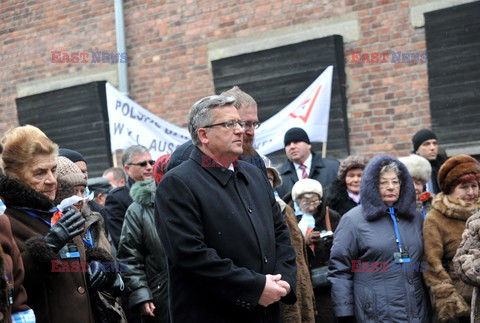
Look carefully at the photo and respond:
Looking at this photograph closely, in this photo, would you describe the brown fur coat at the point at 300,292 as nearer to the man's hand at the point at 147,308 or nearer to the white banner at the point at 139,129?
the man's hand at the point at 147,308

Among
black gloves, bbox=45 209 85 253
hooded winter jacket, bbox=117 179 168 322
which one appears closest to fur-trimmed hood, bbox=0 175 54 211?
black gloves, bbox=45 209 85 253

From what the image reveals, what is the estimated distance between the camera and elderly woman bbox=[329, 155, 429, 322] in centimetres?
575

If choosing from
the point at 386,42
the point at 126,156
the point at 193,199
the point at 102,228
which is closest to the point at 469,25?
the point at 386,42

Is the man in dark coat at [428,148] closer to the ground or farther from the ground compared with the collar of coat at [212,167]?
closer to the ground

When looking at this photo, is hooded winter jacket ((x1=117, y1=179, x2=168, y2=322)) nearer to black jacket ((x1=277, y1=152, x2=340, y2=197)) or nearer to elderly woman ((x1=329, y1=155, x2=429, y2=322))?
elderly woman ((x1=329, y1=155, x2=429, y2=322))

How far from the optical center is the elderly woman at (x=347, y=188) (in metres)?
7.16

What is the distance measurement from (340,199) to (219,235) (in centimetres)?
325

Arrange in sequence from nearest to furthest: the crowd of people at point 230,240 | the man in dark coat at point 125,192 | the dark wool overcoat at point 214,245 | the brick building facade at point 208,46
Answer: the dark wool overcoat at point 214,245
the crowd of people at point 230,240
the man in dark coat at point 125,192
the brick building facade at point 208,46

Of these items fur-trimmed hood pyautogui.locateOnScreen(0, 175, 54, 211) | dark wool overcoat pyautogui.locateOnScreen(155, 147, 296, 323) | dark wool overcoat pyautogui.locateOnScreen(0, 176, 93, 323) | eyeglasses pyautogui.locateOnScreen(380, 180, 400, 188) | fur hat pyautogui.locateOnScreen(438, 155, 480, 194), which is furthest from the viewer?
fur hat pyautogui.locateOnScreen(438, 155, 480, 194)

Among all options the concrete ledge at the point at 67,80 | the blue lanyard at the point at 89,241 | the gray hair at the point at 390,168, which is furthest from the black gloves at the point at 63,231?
the concrete ledge at the point at 67,80

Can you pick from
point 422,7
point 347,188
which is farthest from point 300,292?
point 422,7

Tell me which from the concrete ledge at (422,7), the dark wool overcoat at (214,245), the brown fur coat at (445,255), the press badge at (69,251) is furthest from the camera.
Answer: the concrete ledge at (422,7)

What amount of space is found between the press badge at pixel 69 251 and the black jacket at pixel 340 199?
3019 mm

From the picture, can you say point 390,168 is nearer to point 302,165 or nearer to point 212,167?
point 302,165
